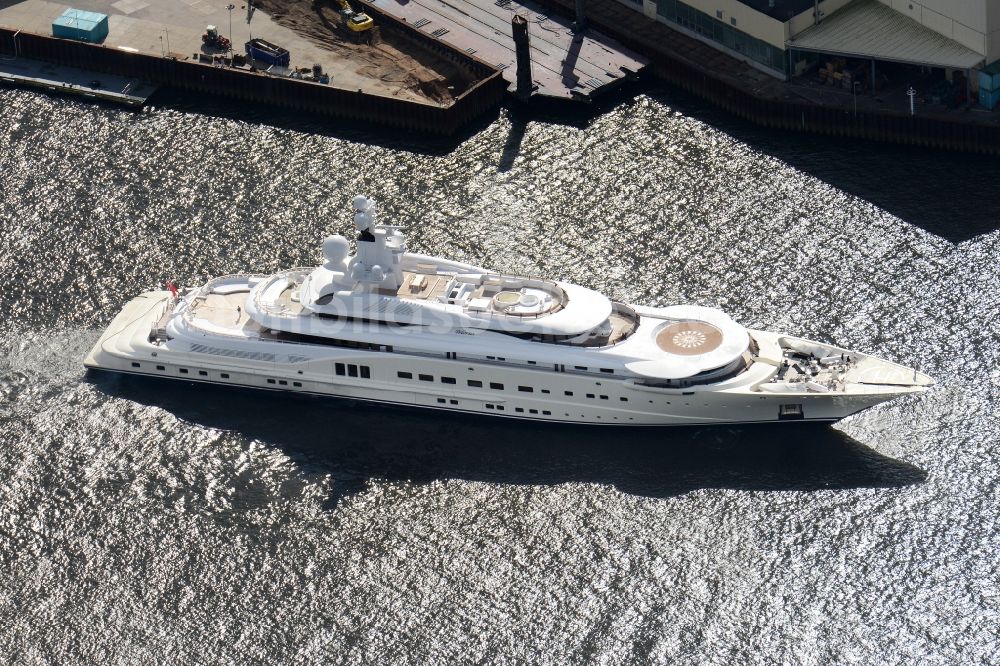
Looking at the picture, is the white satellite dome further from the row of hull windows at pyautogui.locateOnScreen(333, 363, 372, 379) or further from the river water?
the river water

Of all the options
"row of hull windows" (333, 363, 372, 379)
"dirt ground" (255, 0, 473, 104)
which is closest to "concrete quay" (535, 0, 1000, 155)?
"dirt ground" (255, 0, 473, 104)

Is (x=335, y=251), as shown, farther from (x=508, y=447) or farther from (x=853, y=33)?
(x=853, y=33)

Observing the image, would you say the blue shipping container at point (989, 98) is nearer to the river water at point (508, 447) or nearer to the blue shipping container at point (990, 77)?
the blue shipping container at point (990, 77)

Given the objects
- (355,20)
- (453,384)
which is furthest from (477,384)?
(355,20)

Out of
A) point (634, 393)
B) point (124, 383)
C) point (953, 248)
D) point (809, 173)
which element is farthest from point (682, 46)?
point (124, 383)

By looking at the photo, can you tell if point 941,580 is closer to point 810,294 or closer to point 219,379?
point 810,294
